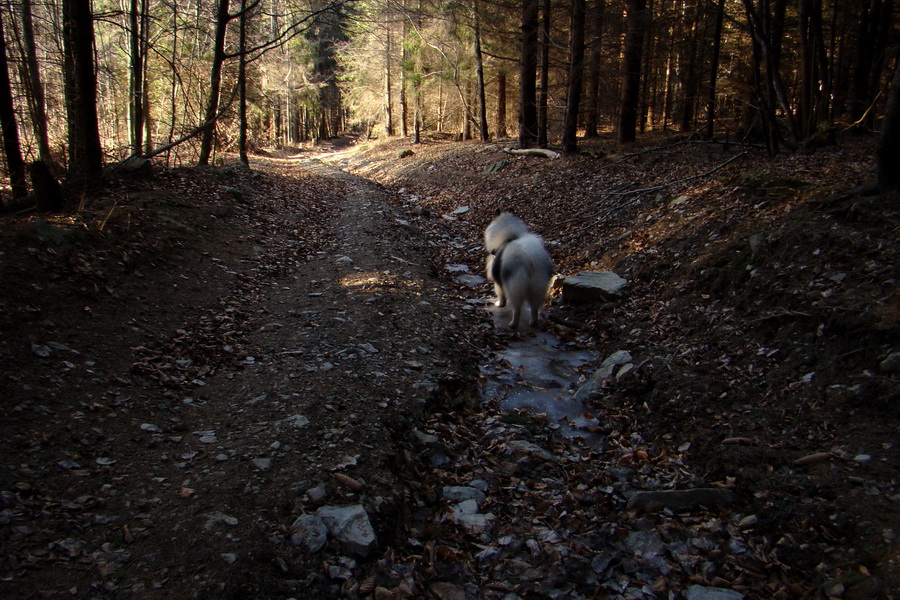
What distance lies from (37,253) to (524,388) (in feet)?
19.6

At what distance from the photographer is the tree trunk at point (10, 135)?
7266 millimetres

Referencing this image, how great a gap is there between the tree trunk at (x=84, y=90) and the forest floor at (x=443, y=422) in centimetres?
81

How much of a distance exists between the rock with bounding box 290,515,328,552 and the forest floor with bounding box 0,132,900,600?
0.06ft

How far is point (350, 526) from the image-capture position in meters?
3.30

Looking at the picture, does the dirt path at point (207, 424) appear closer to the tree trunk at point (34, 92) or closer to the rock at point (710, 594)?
the rock at point (710, 594)

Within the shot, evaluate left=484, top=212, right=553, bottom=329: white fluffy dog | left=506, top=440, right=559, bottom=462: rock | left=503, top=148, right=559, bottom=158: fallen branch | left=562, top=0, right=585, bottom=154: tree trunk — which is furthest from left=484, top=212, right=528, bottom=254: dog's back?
left=503, top=148, right=559, bottom=158: fallen branch

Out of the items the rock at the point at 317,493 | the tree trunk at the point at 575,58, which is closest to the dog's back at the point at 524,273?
the rock at the point at 317,493

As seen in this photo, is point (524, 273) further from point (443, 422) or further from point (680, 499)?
point (680, 499)

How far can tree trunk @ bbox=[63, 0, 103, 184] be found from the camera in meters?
8.45

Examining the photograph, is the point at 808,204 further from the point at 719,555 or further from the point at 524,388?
the point at 719,555

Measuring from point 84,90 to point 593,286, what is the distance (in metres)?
9.54

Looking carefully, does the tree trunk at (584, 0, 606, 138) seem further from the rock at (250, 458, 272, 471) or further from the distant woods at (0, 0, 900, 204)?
the rock at (250, 458, 272, 471)

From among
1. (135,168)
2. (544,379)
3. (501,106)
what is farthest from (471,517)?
(501,106)

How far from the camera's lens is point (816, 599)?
278 cm
